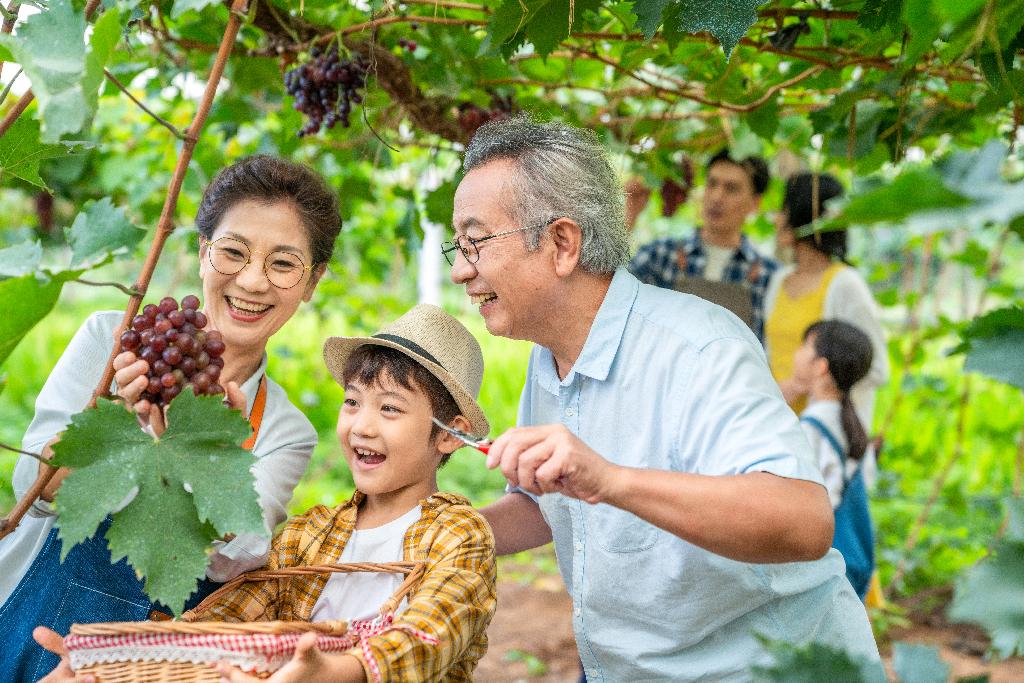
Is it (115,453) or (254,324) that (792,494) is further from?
(254,324)

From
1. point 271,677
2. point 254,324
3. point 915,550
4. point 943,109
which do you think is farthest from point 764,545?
point 915,550

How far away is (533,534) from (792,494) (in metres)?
0.75

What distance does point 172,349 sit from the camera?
146 centimetres

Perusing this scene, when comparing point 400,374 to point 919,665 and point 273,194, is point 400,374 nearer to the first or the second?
point 273,194

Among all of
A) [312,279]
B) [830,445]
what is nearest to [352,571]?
[312,279]

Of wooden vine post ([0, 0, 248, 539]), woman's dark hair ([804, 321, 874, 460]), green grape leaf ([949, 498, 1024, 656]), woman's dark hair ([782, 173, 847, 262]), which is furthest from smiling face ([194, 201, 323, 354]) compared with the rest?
woman's dark hair ([782, 173, 847, 262])

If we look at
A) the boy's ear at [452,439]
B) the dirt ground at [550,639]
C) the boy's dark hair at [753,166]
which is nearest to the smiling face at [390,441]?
the boy's ear at [452,439]

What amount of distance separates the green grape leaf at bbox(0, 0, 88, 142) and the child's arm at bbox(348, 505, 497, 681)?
2.74 ft

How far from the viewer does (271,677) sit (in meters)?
1.33

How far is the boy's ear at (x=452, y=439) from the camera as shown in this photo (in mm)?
2033

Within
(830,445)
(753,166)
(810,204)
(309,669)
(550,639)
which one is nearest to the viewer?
(309,669)

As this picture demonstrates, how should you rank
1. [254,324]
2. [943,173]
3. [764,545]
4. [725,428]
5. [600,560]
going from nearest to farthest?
[943,173] → [764,545] → [725,428] → [600,560] → [254,324]

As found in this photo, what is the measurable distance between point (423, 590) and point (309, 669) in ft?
0.96

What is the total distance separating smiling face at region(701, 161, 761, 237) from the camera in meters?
4.22
